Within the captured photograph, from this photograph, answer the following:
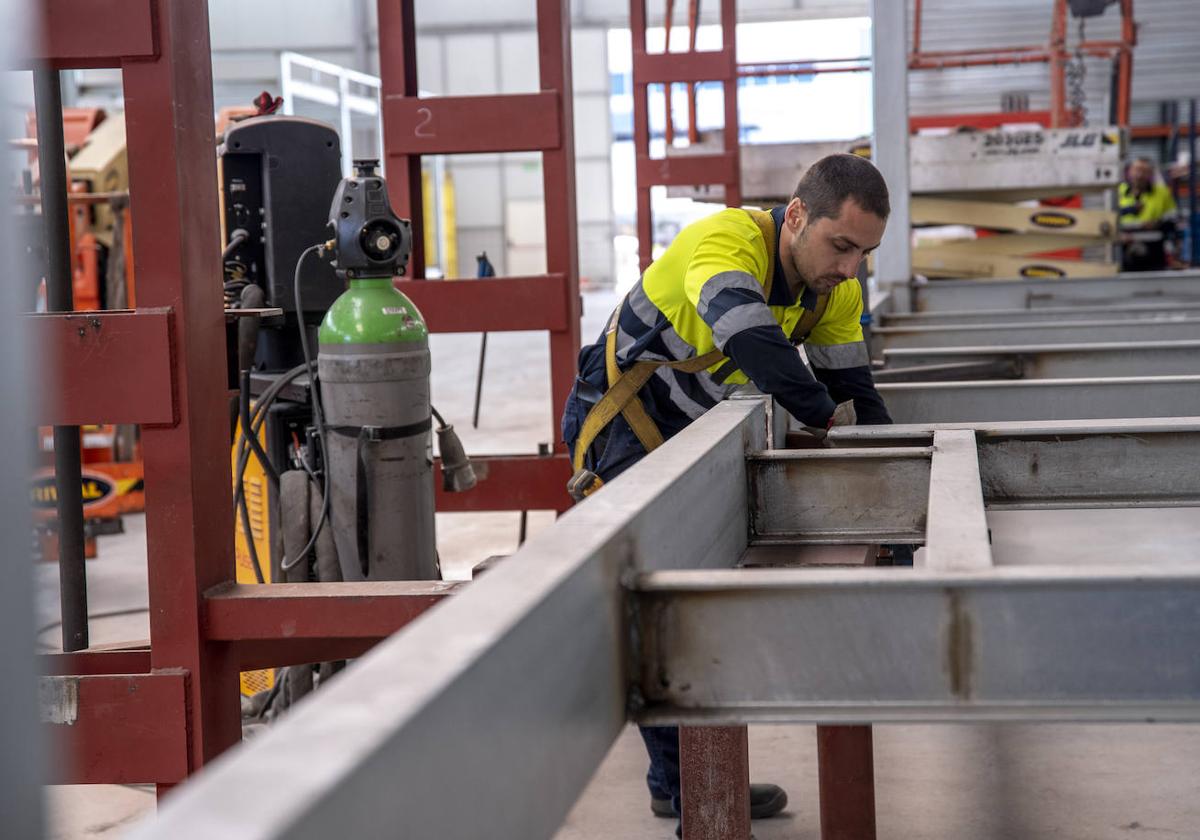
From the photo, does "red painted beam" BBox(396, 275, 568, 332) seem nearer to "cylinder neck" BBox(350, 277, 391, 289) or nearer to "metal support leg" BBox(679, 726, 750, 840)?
"cylinder neck" BBox(350, 277, 391, 289)

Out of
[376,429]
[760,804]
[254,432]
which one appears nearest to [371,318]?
[376,429]

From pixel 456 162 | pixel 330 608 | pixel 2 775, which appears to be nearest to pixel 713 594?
pixel 2 775

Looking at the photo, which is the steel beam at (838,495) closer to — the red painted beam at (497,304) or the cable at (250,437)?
the cable at (250,437)

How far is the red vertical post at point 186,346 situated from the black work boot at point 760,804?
4.11 feet

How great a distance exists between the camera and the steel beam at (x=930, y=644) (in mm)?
1211

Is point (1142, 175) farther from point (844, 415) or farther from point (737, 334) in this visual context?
point (737, 334)

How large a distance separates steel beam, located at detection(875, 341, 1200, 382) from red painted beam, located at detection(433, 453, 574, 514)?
42.6 inches

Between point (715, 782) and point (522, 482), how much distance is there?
1.78 metres

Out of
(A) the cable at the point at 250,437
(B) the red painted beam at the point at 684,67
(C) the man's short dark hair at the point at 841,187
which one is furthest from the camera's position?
(B) the red painted beam at the point at 684,67

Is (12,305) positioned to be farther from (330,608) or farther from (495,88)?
(495,88)

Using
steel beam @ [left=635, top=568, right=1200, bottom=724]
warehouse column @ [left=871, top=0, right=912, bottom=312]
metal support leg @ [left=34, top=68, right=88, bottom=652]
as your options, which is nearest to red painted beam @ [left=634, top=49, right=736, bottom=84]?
warehouse column @ [left=871, top=0, right=912, bottom=312]

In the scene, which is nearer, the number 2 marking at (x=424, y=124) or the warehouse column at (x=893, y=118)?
the number 2 marking at (x=424, y=124)

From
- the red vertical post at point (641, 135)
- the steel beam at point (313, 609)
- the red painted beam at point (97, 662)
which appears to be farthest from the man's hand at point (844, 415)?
the red vertical post at point (641, 135)

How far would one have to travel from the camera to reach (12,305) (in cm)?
47
